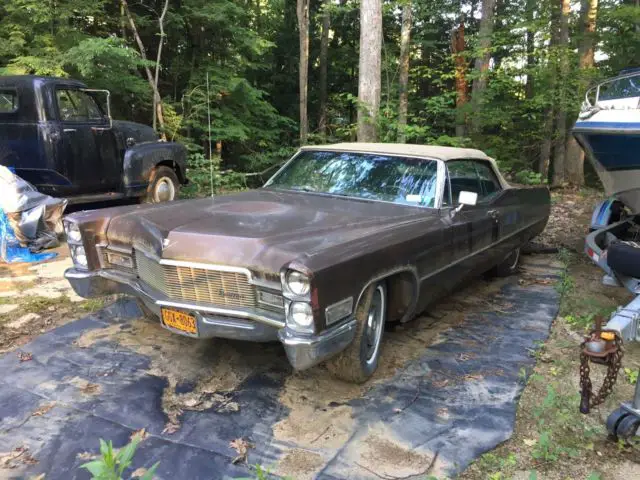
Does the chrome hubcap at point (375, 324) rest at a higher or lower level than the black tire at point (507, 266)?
higher

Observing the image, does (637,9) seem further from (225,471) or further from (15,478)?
(15,478)

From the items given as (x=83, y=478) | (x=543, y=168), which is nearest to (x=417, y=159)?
(x=83, y=478)

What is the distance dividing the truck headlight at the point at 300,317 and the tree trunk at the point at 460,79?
9.76 metres

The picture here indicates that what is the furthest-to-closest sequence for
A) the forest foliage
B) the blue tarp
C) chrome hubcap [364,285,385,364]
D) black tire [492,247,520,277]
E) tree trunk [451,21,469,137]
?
tree trunk [451,21,469,137], the forest foliage, the blue tarp, black tire [492,247,520,277], chrome hubcap [364,285,385,364]

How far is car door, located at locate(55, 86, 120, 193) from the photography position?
749 cm

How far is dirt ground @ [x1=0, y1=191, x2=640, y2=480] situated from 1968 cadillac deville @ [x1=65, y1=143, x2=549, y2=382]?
344mm

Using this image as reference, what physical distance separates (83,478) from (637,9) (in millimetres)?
11646

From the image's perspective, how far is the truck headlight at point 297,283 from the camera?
8.77 feet

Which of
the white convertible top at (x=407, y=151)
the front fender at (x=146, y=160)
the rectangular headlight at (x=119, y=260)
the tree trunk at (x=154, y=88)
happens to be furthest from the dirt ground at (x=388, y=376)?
the tree trunk at (x=154, y=88)

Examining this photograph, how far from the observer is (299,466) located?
2.61 m

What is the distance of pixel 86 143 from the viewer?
774cm

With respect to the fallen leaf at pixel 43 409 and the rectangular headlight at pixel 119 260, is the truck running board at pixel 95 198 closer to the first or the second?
the rectangular headlight at pixel 119 260

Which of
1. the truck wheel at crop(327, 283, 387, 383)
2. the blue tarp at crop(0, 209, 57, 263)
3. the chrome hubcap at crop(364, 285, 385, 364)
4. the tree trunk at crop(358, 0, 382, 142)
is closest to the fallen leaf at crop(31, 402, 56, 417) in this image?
the truck wheel at crop(327, 283, 387, 383)

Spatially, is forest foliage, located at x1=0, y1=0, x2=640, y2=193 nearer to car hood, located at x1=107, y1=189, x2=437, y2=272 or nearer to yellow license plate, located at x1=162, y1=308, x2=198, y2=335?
car hood, located at x1=107, y1=189, x2=437, y2=272
